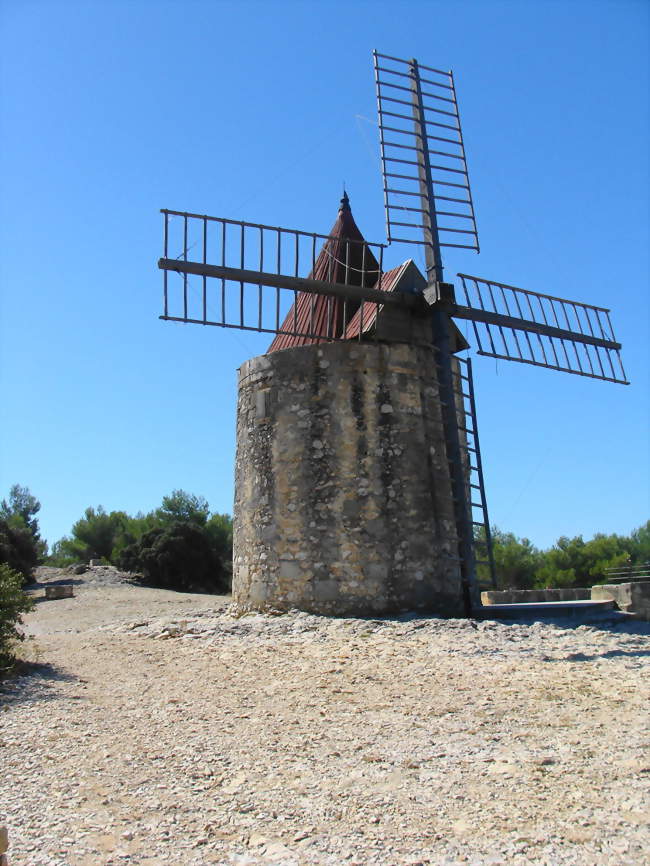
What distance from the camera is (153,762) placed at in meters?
3.72

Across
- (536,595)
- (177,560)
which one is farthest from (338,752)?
(177,560)

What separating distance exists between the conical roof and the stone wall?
28.2 inches

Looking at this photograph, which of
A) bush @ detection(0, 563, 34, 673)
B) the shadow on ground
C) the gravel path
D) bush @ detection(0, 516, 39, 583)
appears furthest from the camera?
bush @ detection(0, 516, 39, 583)

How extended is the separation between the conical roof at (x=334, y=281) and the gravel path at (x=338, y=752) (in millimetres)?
4016

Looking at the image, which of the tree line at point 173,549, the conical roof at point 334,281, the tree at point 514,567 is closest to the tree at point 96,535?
the tree line at point 173,549

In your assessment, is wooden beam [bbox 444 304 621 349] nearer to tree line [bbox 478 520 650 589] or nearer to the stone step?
the stone step

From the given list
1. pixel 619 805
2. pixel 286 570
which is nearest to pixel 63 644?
pixel 286 570

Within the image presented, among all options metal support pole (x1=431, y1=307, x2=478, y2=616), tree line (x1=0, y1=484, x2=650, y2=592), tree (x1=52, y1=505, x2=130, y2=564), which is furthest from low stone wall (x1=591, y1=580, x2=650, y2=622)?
tree (x1=52, y1=505, x2=130, y2=564)

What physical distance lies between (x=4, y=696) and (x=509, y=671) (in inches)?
133

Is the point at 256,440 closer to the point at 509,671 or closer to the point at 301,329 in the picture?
the point at 301,329

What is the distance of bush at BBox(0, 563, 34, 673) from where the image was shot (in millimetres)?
5730

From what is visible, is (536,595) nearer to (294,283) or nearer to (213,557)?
(294,283)

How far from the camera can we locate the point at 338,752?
12.5 ft

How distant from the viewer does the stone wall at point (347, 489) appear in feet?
25.7
